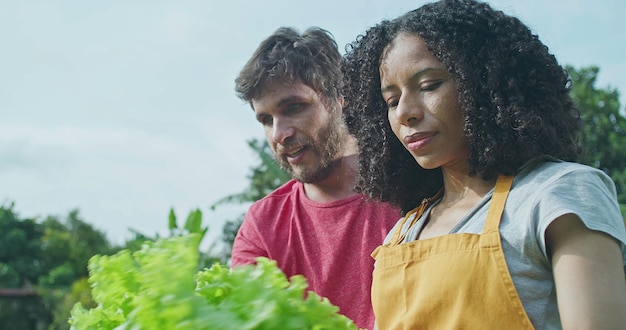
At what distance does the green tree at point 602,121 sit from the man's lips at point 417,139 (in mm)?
22251

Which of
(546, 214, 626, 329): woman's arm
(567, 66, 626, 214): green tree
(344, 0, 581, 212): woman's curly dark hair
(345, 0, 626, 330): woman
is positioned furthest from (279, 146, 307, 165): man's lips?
(567, 66, 626, 214): green tree

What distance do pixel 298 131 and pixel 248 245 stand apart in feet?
1.81

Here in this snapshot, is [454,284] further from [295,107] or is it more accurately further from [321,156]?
[295,107]

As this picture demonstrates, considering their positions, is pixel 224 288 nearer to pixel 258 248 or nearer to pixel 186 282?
pixel 186 282

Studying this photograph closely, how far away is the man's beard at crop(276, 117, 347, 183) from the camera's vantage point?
2990mm

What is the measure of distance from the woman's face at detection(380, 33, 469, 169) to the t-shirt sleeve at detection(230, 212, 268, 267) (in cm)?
116

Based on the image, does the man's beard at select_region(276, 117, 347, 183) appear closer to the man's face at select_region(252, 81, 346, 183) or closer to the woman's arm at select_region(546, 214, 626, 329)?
the man's face at select_region(252, 81, 346, 183)

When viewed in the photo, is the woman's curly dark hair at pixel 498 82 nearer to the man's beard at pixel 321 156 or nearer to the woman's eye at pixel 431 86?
the woman's eye at pixel 431 86

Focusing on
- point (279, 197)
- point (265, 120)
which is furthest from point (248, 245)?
point (265, 120)

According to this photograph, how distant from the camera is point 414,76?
1.90m

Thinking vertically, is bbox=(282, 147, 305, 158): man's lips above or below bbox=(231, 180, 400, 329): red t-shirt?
above

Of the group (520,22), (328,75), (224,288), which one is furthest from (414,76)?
(328,75)

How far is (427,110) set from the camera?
6.12 feet

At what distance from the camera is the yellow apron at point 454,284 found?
5.21 ft
